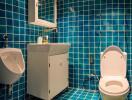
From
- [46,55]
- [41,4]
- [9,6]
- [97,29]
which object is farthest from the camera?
[97,29]

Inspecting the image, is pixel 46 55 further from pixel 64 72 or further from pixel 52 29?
pixel 52 29

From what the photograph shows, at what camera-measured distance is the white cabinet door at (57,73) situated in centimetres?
273

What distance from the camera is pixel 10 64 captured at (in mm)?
2311

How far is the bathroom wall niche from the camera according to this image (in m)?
2.81

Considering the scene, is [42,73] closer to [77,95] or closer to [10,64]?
[10,64]

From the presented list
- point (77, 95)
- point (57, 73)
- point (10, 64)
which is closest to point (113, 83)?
point (77, 95)

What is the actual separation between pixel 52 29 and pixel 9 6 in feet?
4.08

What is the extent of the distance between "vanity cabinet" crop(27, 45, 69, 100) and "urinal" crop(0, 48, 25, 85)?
1.37ft

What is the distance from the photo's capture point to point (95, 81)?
3439 millimetres

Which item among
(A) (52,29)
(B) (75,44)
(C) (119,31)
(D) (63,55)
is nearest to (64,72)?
(D) (63,55)

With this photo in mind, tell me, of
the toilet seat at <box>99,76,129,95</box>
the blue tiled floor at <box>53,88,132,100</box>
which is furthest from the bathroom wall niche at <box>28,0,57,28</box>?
the toilet seat at <box>99,76,129,95</box>

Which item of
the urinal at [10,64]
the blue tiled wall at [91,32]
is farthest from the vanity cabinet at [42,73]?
the blue tiled wall at [91,32]

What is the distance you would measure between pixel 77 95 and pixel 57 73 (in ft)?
1.94

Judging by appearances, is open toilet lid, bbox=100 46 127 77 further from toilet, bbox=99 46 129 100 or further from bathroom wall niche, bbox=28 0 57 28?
bathroom wall niche, bbox=28 0 57 28
